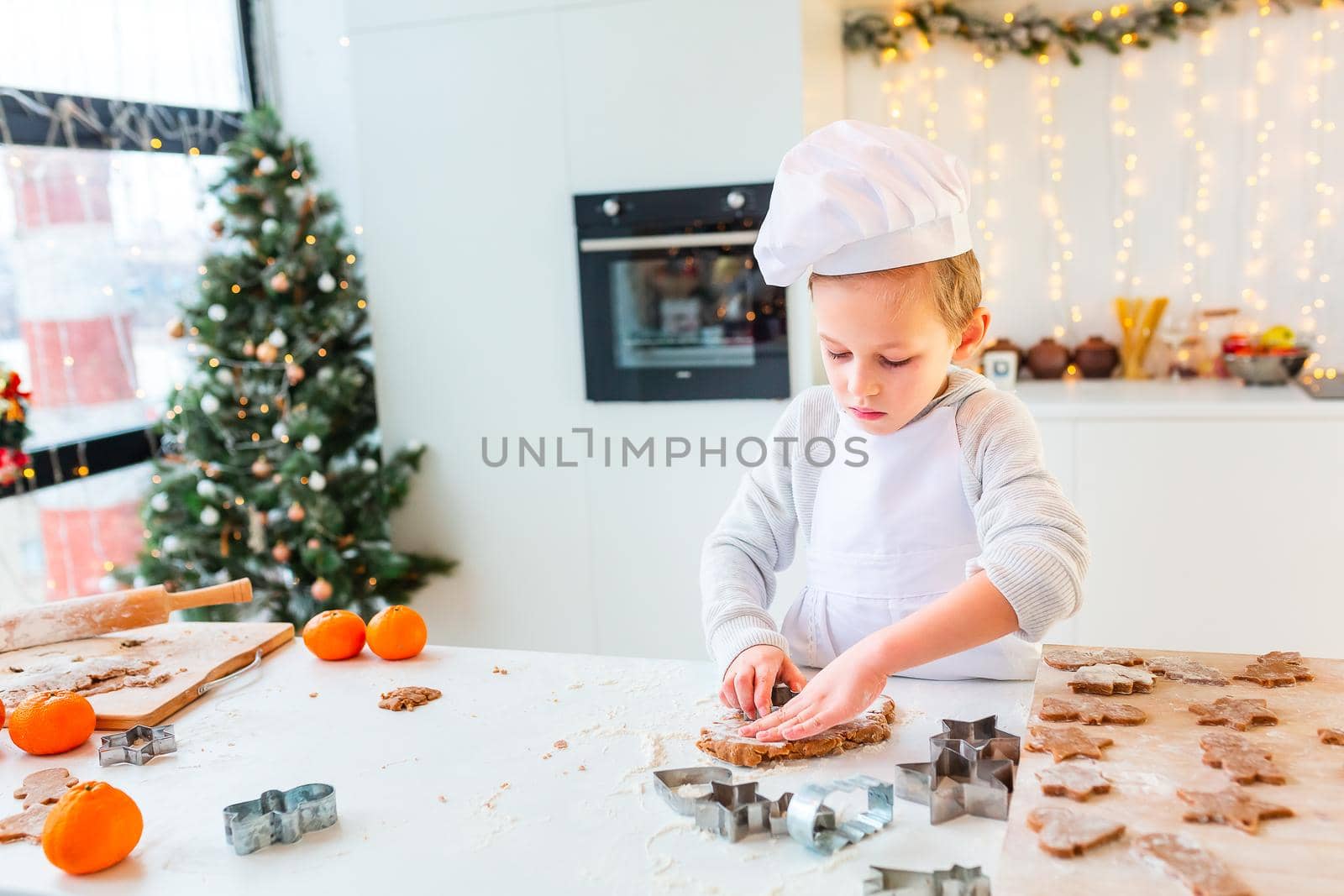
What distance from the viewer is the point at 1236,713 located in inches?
40.5

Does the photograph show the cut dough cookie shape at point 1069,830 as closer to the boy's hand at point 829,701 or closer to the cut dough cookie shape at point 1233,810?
the cut dough cookie shape at point 1233,810

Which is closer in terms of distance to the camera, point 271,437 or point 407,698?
point 407,698

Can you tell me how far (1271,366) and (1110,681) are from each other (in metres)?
2.00

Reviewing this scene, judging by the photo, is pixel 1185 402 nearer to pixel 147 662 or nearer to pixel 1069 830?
pixel 1069 830

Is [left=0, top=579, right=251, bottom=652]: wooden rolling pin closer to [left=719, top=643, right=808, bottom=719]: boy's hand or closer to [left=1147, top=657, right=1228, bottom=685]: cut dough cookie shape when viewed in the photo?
[left=719, top=643, right=808, bottom=719]: boy's hand

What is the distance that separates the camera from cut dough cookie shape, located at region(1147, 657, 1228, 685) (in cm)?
113

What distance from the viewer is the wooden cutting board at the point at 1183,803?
2.56 ft

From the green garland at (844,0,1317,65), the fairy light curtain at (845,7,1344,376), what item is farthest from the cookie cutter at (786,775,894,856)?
the green garland at (844,0,1317,65)

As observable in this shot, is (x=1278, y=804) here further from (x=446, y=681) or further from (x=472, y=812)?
(x=446, y=681)

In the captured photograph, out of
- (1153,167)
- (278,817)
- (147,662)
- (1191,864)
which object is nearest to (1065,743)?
(1191,864)

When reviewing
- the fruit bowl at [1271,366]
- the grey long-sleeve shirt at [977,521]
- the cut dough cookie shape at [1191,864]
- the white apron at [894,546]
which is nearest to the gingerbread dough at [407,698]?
the grey long-sleeve shirt at [977,521]

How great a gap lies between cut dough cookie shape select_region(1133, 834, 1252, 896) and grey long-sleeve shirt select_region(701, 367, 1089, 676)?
39 centimetres

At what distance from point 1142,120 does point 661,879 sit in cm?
276

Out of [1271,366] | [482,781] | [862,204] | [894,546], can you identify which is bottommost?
[482,781]
